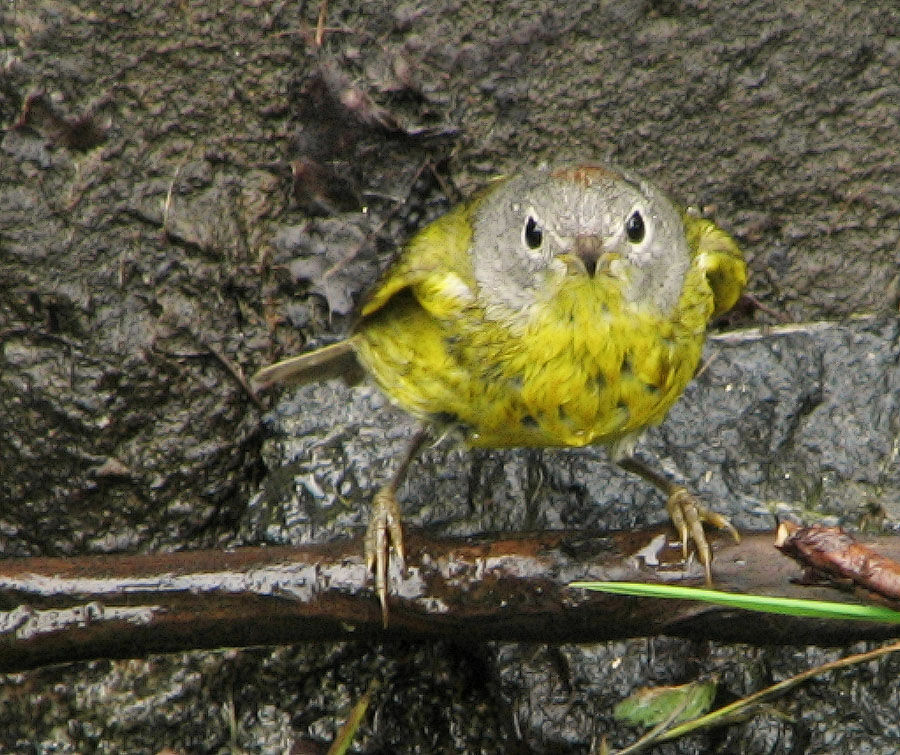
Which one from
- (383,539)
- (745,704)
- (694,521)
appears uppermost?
(694,521)

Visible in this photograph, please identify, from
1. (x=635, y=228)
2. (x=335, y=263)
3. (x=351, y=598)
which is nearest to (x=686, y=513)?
(x=635, y=228)

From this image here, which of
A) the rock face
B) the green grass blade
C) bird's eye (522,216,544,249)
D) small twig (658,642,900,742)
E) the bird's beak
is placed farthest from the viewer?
the rock face

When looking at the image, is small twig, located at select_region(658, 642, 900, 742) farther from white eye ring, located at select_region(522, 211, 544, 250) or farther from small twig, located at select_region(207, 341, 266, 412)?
small twig, located at select_region(207, 341, 266, 412)

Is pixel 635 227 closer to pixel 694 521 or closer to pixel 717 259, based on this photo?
pixel 717 259

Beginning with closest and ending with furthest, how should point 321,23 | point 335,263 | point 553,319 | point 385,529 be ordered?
point 553,319, point 385,529, point 321,23, point 335,263

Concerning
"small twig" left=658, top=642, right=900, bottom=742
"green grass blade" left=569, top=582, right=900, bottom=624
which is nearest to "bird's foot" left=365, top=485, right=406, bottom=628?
"green grass blade" left=569, top=582, right=900, bottom=624
